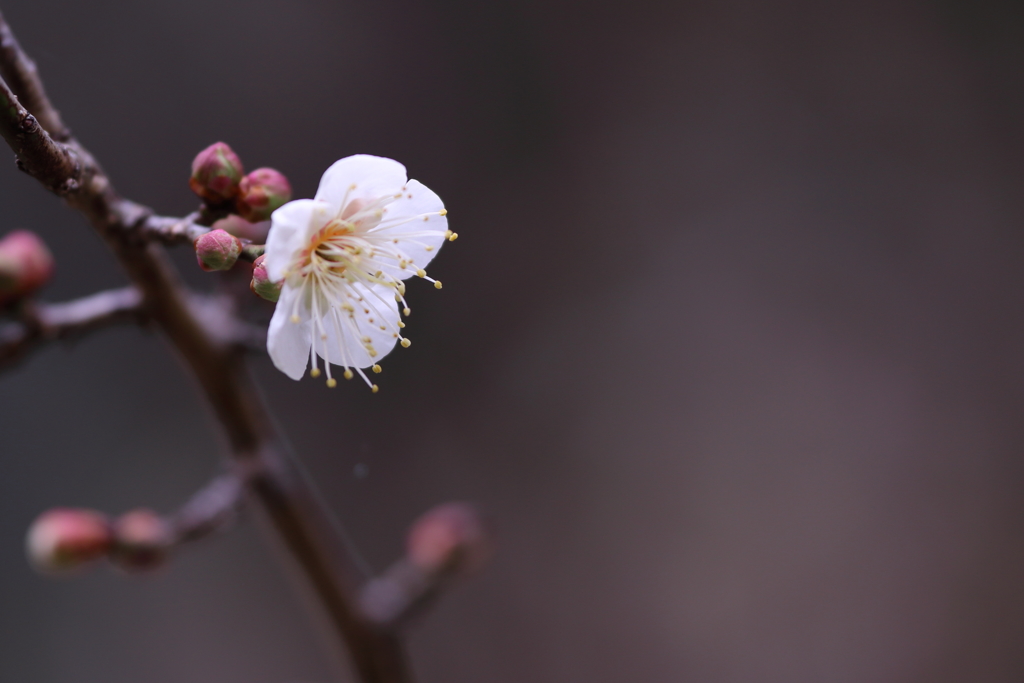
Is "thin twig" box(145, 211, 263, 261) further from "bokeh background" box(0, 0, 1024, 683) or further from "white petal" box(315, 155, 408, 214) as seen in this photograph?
"bokeh background" box(0, 0, 1024, 683)

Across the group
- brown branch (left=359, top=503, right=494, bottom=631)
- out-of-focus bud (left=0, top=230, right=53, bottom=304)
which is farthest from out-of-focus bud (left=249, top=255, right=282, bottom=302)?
brown branch (left=359, top=503, right=494, bottom=631)

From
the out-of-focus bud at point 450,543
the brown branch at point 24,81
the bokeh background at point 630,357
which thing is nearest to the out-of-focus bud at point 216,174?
the brown branch at point 24,81

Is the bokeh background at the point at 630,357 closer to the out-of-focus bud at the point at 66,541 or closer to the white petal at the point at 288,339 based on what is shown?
the out-of-focus bud at the point at 66,541

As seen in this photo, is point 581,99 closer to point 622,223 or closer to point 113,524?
point 622,223

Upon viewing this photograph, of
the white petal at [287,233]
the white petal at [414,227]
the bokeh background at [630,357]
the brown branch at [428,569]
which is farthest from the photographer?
the bokeh background at [630,357]

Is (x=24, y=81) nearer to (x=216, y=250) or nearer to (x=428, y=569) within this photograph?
(x=216, y=250)
